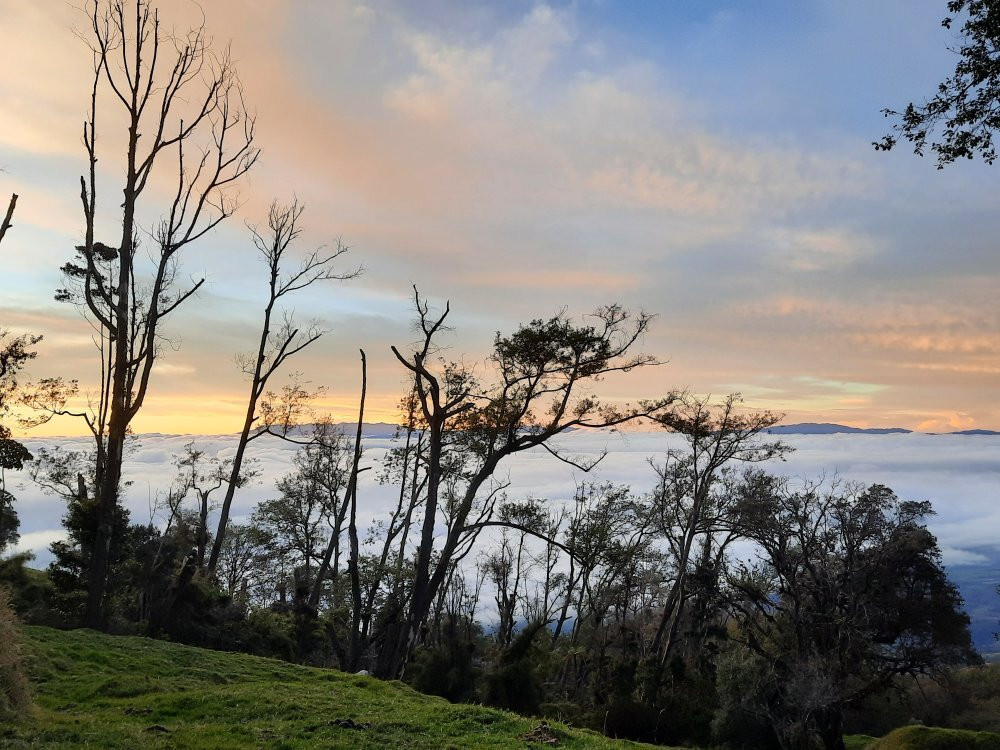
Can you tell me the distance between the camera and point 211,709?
1271 centimetres

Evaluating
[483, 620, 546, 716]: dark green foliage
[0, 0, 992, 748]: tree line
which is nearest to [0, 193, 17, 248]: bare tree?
[0, 0, 992, 748]: tree line

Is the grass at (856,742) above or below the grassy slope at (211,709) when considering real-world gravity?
below

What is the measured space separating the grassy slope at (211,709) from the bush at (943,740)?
10.7 m

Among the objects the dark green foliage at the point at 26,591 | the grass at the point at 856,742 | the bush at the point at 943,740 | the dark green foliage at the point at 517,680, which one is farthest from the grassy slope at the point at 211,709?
the grass at the point at 856,742

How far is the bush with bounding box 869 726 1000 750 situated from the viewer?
18406 millimetres

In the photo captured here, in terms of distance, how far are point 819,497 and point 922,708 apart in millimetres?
26836

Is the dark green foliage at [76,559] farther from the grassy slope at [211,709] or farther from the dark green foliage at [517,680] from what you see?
the dark green foliage at [517,680]

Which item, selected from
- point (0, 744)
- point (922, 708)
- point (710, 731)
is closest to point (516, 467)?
point (710, 731)

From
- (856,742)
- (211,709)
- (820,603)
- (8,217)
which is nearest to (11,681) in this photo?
(211,709)

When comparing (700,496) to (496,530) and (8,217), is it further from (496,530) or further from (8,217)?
(8,217)

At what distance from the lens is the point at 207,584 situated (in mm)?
29188

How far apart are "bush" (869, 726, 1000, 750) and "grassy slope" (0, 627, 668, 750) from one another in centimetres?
1071

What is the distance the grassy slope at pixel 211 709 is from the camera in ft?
33.8

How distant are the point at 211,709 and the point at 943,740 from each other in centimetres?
1974
